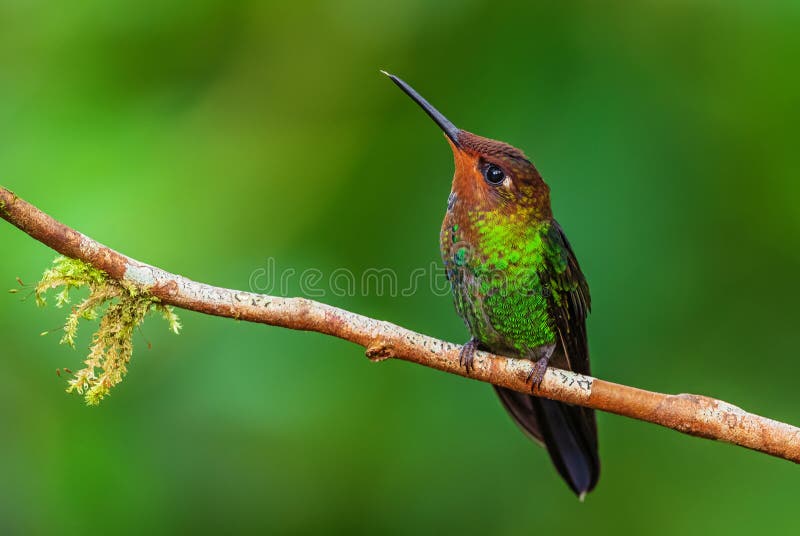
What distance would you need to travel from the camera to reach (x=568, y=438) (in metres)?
3.54

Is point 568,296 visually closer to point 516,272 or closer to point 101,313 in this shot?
point 516,272

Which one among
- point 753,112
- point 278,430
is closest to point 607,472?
point 278,430

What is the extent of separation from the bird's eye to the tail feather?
3.07 feet

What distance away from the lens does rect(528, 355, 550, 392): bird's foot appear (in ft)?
9.40

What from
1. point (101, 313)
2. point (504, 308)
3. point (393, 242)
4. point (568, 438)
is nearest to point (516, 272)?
point (504, 308)

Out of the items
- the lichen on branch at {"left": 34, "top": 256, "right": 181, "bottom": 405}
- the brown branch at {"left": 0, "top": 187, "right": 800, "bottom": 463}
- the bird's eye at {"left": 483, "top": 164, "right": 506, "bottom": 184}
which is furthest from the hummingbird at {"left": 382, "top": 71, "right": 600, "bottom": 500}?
the lichen on branch at {"left": 34, "top": 256, "right": 181, "bottom": 405}

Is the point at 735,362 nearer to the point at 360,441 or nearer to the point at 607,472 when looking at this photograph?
the point at 607,472

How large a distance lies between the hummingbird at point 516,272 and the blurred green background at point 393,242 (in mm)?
104

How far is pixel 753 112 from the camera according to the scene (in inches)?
138

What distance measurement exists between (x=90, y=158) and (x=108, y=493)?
4.69 ft

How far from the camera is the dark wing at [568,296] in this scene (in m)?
3.33

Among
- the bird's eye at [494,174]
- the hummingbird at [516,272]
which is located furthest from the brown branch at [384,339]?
the bird's eye at [494,174]

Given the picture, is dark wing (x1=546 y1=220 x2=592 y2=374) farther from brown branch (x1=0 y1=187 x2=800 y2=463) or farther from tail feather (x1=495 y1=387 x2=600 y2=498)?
brown branch (x1=0 y1=187 x2=800 y2=463)

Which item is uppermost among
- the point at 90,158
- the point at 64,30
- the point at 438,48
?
the point at 438,48
